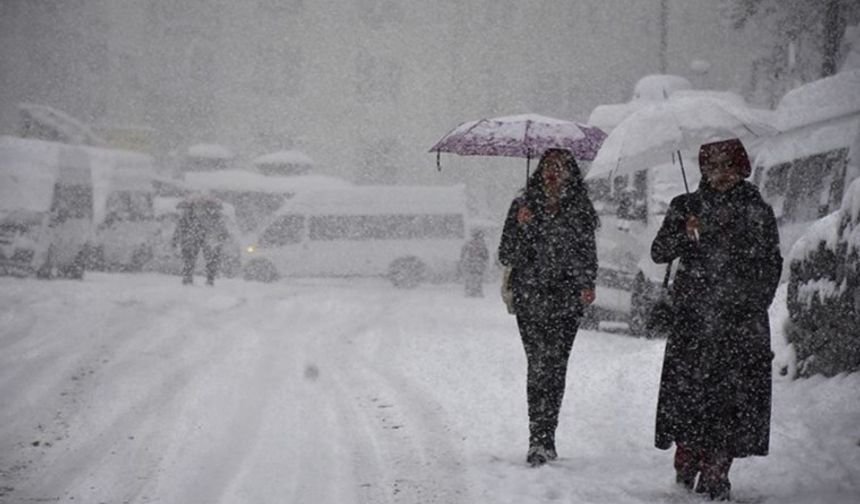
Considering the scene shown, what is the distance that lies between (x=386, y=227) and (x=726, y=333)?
17.2 m

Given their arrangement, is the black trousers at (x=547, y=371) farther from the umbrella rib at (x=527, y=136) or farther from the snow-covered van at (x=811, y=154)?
the snow-covered van at (x=811, y=154)

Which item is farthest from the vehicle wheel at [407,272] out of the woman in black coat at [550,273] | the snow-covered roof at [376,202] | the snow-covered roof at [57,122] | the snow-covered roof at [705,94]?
the snow-covered roof at [57,122]

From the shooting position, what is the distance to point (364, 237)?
851 inches

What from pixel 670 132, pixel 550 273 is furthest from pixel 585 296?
pixel 670 132

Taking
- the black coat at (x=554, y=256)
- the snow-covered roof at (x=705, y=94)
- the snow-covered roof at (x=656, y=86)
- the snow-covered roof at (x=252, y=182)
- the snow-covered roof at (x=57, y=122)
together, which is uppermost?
the snow-covered roof at (x=57, y=122)

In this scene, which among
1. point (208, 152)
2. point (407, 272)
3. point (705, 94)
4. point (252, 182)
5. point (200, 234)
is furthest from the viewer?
point (208, 152)

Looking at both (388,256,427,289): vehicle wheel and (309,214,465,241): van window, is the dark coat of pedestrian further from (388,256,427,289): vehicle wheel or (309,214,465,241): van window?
(388,256,427,289): vehicle wheel

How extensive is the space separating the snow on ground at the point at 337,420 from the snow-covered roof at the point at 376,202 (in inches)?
378

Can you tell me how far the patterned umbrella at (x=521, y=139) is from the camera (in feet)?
23.0

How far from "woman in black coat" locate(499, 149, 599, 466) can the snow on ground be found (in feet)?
1.54

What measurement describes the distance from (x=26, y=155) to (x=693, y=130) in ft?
53.1

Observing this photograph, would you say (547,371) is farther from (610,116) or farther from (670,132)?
(610,116)

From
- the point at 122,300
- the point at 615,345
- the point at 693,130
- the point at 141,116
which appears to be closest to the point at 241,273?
the point at 122,300

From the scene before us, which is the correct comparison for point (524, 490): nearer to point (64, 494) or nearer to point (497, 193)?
point (64, 494)
